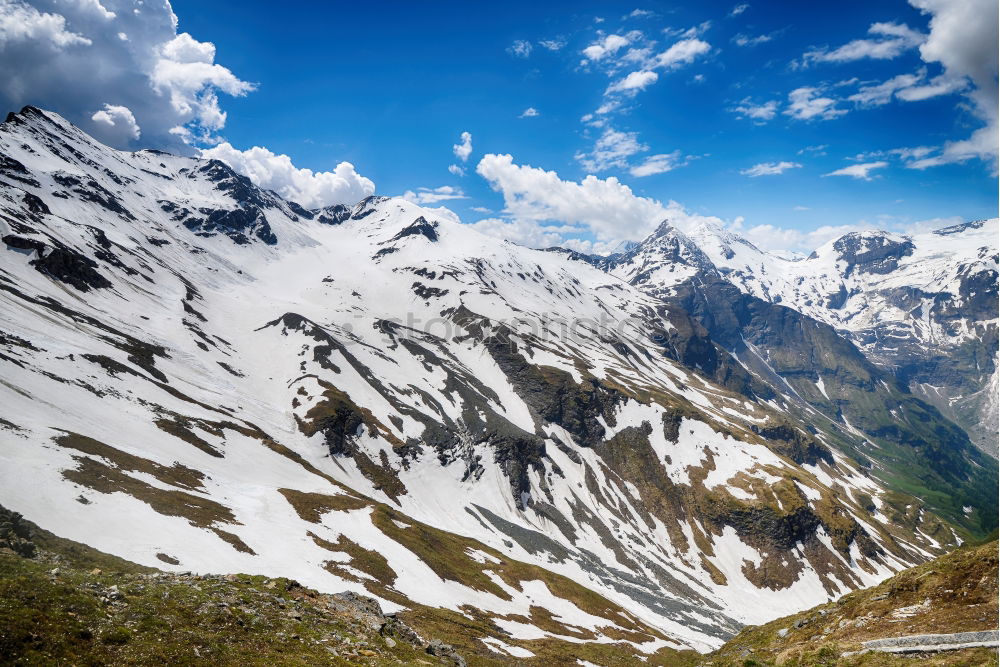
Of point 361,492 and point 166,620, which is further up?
point 166,620

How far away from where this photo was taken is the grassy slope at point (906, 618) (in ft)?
59.8

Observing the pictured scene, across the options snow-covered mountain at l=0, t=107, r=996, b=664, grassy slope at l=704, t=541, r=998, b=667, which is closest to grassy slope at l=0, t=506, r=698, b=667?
grassy slope at l=704, t=541, r=998, b=667

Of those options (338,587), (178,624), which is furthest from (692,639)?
(178,624)

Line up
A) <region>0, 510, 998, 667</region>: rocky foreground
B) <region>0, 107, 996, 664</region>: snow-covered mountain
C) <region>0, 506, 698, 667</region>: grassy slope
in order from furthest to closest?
<region>0, 107, 996, 664</region>: snow-covered mountain < <region>0, 510, 998, 667</region>: rocky foreground < <region>0, 506, 698, 667</region>: grassy slope

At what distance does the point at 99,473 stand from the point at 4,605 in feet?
179

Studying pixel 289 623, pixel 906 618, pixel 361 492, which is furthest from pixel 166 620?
pixel 361 492

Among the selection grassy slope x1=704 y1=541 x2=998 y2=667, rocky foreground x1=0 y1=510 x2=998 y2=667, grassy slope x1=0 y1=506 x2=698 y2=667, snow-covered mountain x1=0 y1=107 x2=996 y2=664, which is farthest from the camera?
snow-covered mountain x1=0 y1=107 x2=996 y2=664

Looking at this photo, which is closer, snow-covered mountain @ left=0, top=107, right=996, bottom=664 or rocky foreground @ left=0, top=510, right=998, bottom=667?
rocky foreground @ left=0, top=510, right=998, bottom=667

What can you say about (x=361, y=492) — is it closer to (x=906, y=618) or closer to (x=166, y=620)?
(x=166, y=620)

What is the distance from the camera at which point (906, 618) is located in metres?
21.4

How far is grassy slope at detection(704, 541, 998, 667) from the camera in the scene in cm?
1822

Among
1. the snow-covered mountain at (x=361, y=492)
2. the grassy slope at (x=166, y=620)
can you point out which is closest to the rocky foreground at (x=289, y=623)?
the grassy slope at (x=166, y=620)

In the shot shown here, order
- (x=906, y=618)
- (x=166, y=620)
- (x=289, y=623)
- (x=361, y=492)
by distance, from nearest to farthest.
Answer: (x=166, y=620) → (x=906, y=618) → (x=289, y=623) → (x=361, y=492)

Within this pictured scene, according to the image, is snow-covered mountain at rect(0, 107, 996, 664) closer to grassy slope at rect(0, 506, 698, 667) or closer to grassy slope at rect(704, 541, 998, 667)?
grassy slope at rect(0, 506, 698, 667)
